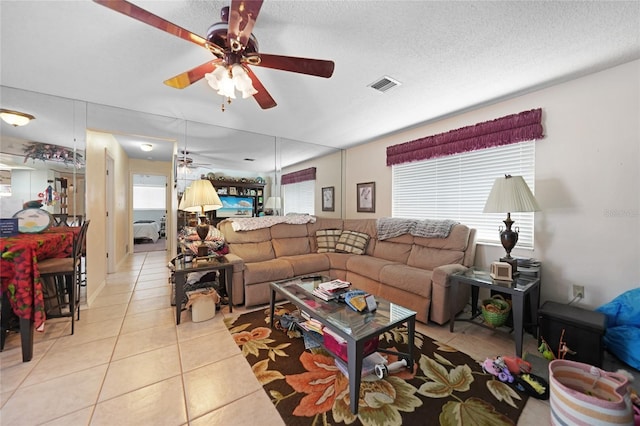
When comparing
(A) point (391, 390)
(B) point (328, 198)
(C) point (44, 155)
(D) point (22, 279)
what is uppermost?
(C) point (44, 155)

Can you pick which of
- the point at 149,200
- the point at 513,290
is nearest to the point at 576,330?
the point at 513,290

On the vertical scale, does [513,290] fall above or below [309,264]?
above

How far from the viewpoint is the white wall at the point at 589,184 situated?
1900 millimetres

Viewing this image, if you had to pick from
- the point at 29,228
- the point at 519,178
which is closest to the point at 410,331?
the point at 519,178

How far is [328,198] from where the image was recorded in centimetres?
470

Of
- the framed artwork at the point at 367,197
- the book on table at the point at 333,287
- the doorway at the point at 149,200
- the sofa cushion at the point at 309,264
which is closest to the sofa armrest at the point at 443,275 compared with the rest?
the book on table at the point at 333,287

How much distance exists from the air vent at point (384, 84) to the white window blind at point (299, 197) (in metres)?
2.40

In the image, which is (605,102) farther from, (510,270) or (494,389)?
Result: (494,389)

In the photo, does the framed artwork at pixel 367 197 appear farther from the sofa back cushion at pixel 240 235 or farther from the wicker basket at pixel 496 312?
the wicker basket at pixel 496 312

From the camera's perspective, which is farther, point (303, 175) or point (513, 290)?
point (303, 175)

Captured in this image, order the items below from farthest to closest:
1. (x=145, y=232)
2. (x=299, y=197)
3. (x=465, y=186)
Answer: (x=145, y=232)
(x=299, y=197)
(x=465, y=186)

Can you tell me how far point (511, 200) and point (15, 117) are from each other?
188 inches

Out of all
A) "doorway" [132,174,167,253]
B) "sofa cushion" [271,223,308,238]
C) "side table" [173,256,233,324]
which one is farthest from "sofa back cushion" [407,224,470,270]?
"doorway" [132,174,167,253]

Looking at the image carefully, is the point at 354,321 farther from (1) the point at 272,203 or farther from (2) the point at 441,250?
(1) the point at 272,203
